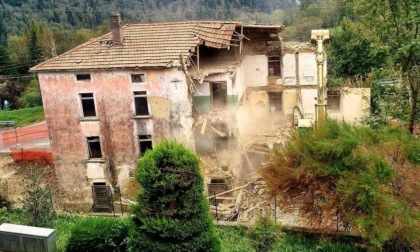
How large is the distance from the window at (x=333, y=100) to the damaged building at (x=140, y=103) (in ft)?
25.1

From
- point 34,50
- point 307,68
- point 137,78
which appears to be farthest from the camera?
point 34,50

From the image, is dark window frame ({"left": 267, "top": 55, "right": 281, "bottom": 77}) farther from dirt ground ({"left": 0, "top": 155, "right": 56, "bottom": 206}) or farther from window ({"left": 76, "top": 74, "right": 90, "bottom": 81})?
dirt ground ({"left": 0, "top": 155, "right": 56, "bottom": 206})

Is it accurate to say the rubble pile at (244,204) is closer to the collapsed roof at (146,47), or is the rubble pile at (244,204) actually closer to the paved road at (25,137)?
the collapsed roof at (146,47)

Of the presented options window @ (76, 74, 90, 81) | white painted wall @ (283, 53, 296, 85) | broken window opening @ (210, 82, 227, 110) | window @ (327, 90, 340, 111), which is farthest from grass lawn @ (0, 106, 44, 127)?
window @ (327, 90, 340, 111)

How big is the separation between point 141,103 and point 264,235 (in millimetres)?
11113

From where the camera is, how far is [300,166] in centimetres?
1772

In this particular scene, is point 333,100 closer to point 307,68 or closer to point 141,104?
point 307,68

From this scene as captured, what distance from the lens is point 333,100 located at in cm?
3344

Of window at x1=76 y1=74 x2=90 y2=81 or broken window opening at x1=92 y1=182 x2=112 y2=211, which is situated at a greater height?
window at x1=76 y1=74 x2=90 y2=81

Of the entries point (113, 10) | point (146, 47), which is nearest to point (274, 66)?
point (146, 47)

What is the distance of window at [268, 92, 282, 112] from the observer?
31.8 metres

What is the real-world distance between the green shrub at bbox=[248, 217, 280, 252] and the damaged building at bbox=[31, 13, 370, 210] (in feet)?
29.6

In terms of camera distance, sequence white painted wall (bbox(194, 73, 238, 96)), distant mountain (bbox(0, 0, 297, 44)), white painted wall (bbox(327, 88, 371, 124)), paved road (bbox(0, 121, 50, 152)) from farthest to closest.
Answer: distant mountain (bbox(0, 0, 297, 44)), paved road (bbox(0, 121, 50, 152)), white painted wall (bbox(327, 88, 371, 124)), white painted wall (bbox(194, 73, 238, 96))

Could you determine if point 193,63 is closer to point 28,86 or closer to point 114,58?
point 114,58
